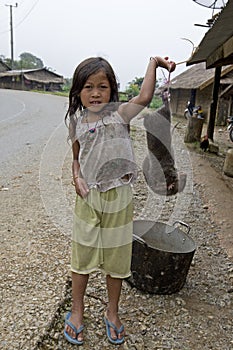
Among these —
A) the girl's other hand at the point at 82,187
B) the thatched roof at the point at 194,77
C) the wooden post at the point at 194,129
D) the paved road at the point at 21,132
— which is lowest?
the paved road at the point at 21,132

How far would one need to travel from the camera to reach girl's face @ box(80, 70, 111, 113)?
63.1 inches

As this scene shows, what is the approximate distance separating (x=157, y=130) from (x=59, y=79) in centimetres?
4440

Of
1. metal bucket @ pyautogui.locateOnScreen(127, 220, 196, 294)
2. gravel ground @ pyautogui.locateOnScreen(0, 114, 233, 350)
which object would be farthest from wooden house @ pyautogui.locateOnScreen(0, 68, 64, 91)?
metal bucket @ pyautogui.locateOnScreen(127, 220, 196, 294)

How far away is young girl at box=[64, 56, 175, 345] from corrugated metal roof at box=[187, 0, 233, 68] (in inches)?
79.5

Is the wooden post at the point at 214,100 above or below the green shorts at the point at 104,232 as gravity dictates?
above

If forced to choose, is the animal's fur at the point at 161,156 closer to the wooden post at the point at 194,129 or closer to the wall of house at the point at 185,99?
the wooden post at the point at 194,129

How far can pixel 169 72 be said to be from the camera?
1.69 m

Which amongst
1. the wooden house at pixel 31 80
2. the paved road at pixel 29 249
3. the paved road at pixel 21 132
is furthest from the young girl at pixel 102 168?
the wooden house at pixel 31 80

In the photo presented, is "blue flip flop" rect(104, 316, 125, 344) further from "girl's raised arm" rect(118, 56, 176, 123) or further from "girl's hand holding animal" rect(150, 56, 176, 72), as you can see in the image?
"girl's hand holding animal" rect(150, 56, 176, 72)

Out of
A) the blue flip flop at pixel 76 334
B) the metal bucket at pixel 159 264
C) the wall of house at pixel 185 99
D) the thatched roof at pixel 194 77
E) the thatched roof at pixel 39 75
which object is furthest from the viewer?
the thatched roof at pixel 39 75

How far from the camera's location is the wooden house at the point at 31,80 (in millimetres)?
39250

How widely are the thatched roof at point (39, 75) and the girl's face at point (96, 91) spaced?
131ft

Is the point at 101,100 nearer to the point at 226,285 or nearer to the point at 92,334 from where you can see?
the point at 92,334

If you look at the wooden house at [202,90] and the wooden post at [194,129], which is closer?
the wooden post at [194,129]
